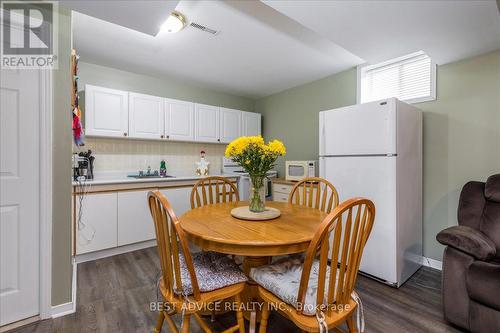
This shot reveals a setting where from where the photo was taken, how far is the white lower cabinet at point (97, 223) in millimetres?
2561

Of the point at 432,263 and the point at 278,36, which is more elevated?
the point at 278,36

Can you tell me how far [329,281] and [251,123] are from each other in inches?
143

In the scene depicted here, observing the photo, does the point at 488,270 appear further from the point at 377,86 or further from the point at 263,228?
the point at 377,86

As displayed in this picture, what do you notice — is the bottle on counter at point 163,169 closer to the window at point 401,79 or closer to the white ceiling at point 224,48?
the white ceiling at point 224,48

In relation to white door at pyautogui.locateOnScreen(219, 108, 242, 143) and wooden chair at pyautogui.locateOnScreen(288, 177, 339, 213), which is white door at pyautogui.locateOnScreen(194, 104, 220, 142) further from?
wooden chair at pyautogui.locateOnScreen(288, 177, 339, 213)

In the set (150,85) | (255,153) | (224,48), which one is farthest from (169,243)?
(150,85)

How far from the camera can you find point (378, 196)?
2.21 meters

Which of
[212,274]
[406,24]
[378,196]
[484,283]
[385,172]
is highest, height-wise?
[406,24]

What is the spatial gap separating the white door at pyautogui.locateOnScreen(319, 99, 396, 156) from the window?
2.90 ft

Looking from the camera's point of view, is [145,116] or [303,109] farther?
[303,109]

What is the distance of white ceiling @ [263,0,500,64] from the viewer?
162cm

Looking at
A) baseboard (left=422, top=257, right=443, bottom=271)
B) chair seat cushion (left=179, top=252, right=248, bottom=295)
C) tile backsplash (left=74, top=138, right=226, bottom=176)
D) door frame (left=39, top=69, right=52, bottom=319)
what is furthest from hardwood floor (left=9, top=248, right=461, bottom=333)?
tile backsplash (left=74, top=138, right=226, bottom=176)

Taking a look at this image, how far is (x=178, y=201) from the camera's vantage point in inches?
128

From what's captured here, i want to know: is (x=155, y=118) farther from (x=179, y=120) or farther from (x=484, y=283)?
(x=484, y=283)
